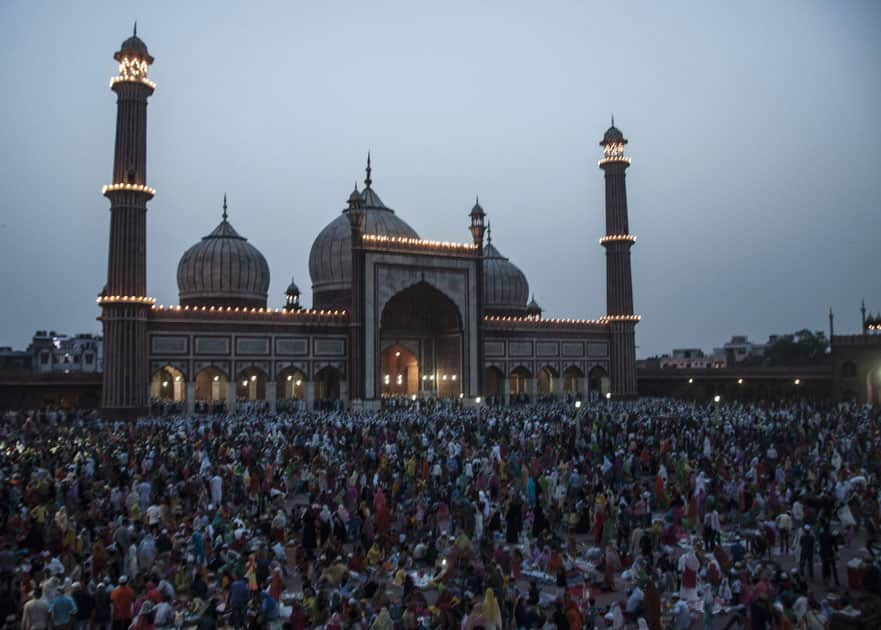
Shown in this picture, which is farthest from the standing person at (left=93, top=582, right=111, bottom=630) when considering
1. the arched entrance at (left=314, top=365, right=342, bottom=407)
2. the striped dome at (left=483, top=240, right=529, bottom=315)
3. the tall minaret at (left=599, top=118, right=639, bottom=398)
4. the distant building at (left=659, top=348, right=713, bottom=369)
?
the distant building at (left=659, top=348, right=713, bottom=369)

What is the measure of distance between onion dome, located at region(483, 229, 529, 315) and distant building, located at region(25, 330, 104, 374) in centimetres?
3595

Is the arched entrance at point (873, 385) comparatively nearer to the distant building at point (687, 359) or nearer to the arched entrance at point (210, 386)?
the arched entrance at point (210, 386)

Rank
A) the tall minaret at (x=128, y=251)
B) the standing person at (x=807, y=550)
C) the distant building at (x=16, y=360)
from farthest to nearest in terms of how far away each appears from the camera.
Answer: the distant building at (x=16, y=360), the tall minaret at (x=128, y=251), the standing person at (x=807, y=550)

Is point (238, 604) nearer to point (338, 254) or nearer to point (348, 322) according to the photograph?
point (348, 322)

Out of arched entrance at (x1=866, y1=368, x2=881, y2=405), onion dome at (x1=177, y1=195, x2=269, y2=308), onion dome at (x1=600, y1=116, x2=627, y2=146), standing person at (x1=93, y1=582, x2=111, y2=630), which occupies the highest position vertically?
onion dome at (x1=600, y1=116, x2=627, y2=146)

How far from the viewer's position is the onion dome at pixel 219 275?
44344 mm

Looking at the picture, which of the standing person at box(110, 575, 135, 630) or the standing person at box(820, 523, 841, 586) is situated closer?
the standing person at box(110, 575, 135, 630)

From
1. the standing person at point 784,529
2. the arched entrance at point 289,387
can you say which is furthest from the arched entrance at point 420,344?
the standing person at point 784,529

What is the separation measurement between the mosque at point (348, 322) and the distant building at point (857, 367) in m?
11.5

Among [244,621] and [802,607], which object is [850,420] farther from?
[244,621]

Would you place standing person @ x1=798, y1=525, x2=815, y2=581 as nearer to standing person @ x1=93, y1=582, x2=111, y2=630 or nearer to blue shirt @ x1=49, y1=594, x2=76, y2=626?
standing person @ x1=93, y1=582, x2=111, y2=630

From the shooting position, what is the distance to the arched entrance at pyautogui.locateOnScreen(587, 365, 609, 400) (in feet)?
165

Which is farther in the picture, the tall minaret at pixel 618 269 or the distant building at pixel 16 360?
the distant building at pixel 16 360

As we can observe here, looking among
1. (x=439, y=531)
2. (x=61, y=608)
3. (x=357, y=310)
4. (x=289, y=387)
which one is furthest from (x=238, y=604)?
(x=289, y=387)
